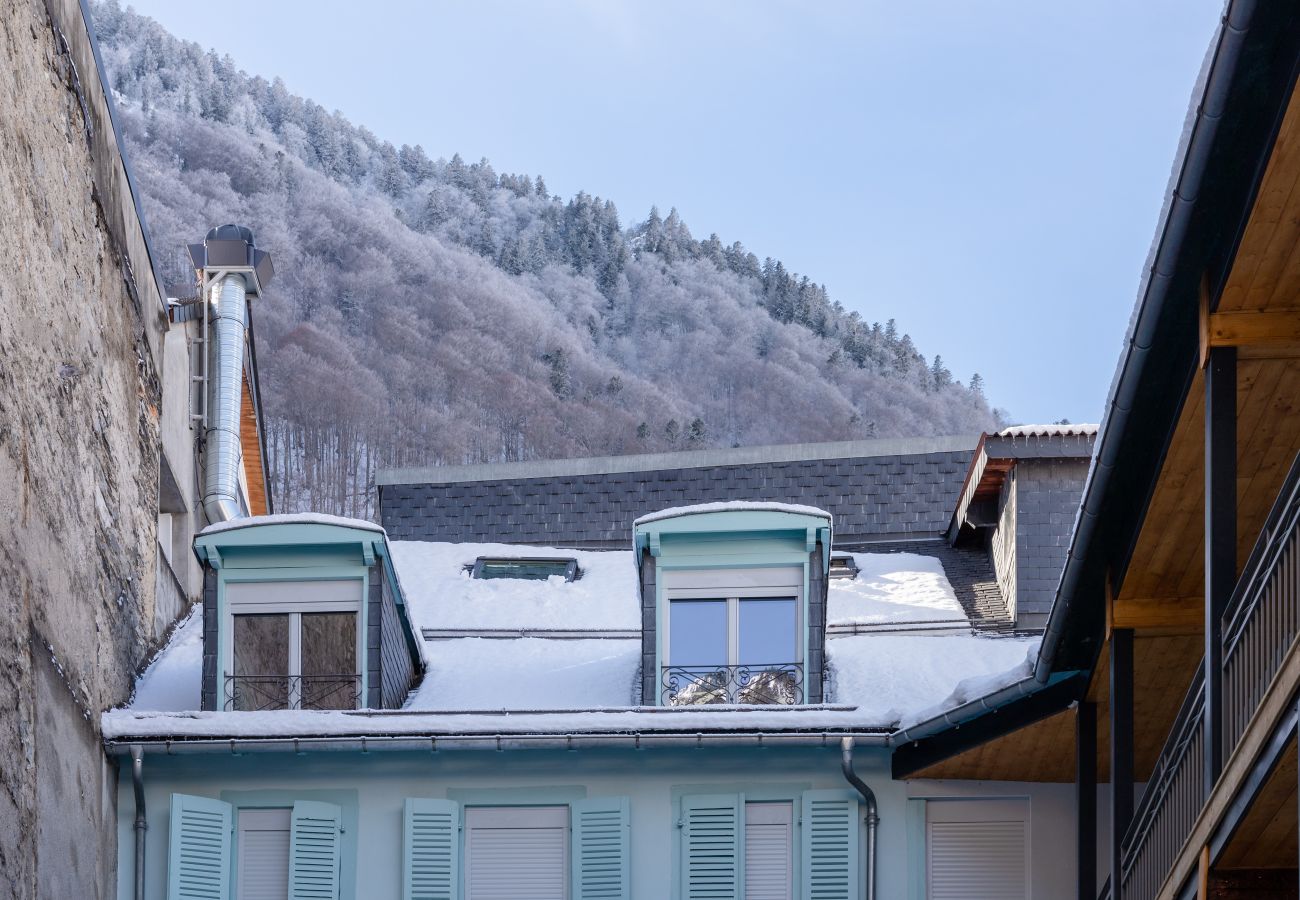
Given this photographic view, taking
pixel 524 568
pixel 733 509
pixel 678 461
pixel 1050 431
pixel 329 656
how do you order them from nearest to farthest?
pixel 733 509 → pixel 329 656 → pixel 1050 431 → pixel 524 568 → pixel 678 461

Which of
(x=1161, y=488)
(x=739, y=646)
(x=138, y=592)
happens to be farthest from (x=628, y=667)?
(x=1161, y=488)

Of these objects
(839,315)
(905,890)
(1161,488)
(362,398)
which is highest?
(839,315)

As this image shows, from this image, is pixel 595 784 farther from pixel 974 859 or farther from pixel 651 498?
pixel 651 498

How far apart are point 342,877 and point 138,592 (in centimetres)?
299

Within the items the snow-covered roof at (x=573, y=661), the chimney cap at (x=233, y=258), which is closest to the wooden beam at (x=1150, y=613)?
the snow-covered roof at (x=573, y=661)

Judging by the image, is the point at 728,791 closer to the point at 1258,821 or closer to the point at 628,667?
the point at 628,667

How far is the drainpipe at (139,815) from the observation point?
1627 cm

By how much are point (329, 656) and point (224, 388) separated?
5.18 meters

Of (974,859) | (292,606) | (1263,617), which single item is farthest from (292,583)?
(1263,617)

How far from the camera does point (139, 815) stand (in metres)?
16.5

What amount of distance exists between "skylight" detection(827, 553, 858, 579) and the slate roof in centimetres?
186

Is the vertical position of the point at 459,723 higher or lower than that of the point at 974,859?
higher

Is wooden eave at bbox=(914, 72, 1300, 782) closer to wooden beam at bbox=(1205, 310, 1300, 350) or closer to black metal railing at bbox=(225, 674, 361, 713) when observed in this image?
wooden beam at bbox=(1205, 310, 1300, 350)

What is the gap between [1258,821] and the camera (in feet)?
36.8
